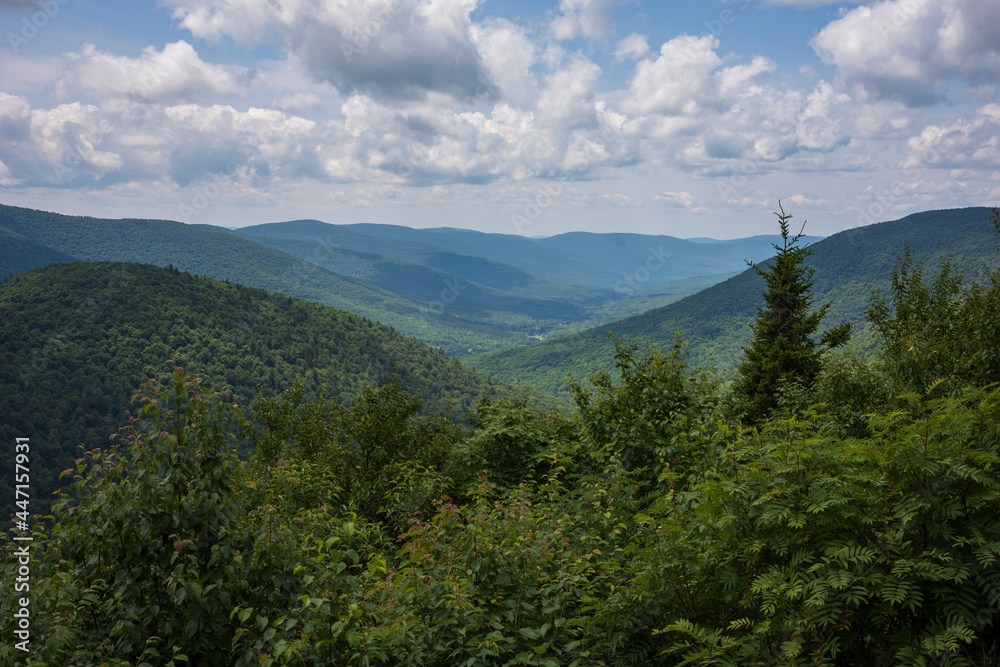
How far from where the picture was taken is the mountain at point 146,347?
290 ft

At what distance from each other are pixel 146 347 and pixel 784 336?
122 m

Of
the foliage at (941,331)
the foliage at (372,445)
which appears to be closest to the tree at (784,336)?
the foliage at (941,331)

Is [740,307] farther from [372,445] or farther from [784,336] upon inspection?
[372,445]

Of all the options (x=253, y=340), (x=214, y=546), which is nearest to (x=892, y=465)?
(x=214, y=546)

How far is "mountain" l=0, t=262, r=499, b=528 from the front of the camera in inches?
3479

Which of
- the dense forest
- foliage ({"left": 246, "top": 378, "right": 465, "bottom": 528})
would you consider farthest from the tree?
the dense forest

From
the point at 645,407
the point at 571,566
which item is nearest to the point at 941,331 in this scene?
the point at 645,407

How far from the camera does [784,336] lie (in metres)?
20.6

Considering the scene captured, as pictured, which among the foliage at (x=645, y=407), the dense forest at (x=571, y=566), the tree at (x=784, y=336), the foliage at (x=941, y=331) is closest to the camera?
the dense forest at (x=571, y=566)

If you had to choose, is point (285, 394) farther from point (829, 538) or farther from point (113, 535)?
point (829, 538)

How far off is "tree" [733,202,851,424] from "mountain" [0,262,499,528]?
65856mm

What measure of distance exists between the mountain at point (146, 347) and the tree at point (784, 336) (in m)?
65.9

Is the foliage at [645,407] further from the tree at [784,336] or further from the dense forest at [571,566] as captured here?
the tree at [784,336]

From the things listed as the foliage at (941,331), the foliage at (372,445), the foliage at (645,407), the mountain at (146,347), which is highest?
the foliage at (941,331)
